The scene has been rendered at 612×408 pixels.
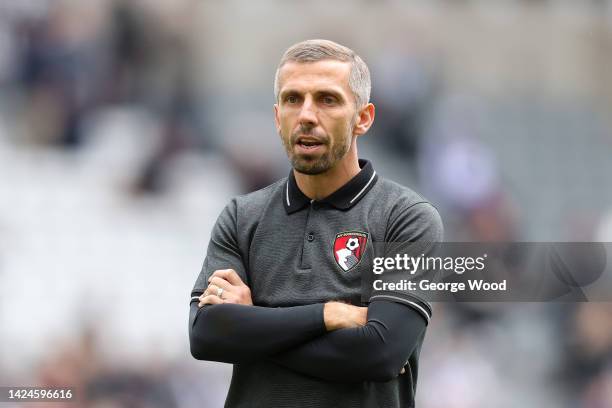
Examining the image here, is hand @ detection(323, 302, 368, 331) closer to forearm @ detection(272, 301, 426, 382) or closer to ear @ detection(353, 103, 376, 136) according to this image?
forearm @ detection(272, 301, 426, 382)

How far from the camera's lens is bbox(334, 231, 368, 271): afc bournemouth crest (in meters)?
2.44

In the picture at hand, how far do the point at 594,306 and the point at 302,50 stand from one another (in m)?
4.51

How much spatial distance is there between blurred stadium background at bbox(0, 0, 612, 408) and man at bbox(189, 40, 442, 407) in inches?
132

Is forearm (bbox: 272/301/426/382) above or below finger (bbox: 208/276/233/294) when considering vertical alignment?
below

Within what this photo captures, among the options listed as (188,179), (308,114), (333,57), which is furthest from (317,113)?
(188,179)

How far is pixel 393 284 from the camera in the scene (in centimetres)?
243

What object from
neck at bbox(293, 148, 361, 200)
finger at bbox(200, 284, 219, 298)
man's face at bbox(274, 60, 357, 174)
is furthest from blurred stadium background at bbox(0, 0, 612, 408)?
man's face at bbox(274, 60, 357, 174)

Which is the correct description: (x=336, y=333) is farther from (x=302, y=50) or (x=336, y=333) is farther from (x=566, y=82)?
(x=566, y=82)

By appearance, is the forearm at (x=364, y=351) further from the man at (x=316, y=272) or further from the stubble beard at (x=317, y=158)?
the stubble beard at (x=317, y=158)

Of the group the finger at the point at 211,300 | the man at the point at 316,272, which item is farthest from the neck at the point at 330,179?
the finger at the point at 211,300

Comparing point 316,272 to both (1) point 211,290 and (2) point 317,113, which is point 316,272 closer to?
(1) point 211,290

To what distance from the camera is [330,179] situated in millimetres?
2574

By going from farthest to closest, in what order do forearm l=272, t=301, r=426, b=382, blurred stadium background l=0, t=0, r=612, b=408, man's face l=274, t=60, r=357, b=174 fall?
blurred stadium background l=0, t=0, r=612, b=408
man's face l=274, t=60, r=357, b=174
forearm l=272, t=301, r=426, b=382

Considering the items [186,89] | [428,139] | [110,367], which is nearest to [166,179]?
[186,89]
